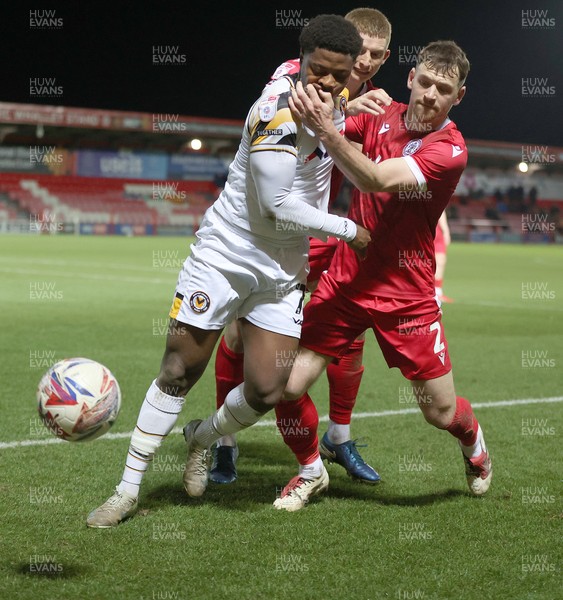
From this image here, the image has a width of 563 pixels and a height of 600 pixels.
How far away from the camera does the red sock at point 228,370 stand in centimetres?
482

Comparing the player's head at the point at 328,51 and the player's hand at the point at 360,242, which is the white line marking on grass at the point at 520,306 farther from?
the player's head at the point at 328,51

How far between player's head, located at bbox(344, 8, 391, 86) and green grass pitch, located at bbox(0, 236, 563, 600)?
88.1 inches

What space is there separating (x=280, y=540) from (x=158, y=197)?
45.0m

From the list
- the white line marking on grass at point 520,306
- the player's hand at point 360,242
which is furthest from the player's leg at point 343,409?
the white line marking on grass at point 520,306

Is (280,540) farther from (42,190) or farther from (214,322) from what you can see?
(42,190)

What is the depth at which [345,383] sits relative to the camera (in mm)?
5125

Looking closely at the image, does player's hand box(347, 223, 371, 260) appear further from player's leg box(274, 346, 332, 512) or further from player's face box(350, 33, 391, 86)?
player's face box(350, 33, 391, 86)

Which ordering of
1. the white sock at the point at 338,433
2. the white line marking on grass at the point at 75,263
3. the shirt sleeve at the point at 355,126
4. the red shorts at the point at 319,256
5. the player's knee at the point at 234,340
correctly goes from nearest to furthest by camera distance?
the shirt sleeve at the point at 355,126 → the player's knee at the point at 234,340 → the red shorts at the point at 319,256 → the white sock at the point at 338,433 → the white line marking on grass at the point at 75,263

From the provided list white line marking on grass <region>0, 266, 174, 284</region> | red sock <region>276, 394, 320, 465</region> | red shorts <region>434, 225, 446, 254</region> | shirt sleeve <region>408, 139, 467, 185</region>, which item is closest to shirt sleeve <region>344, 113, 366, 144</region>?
shirt sleeve <region>408, 139, 467, 185</region>

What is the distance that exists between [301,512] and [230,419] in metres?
0.56

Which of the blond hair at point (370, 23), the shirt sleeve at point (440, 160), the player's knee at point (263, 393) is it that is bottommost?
the player's knee at point (263, 393)

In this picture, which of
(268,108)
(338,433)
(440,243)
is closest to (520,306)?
(440,243)

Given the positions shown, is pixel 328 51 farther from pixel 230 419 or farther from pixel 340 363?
pixel 340 363

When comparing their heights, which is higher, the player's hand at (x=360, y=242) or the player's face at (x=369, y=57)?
the player's face at (x=369, y=57)
